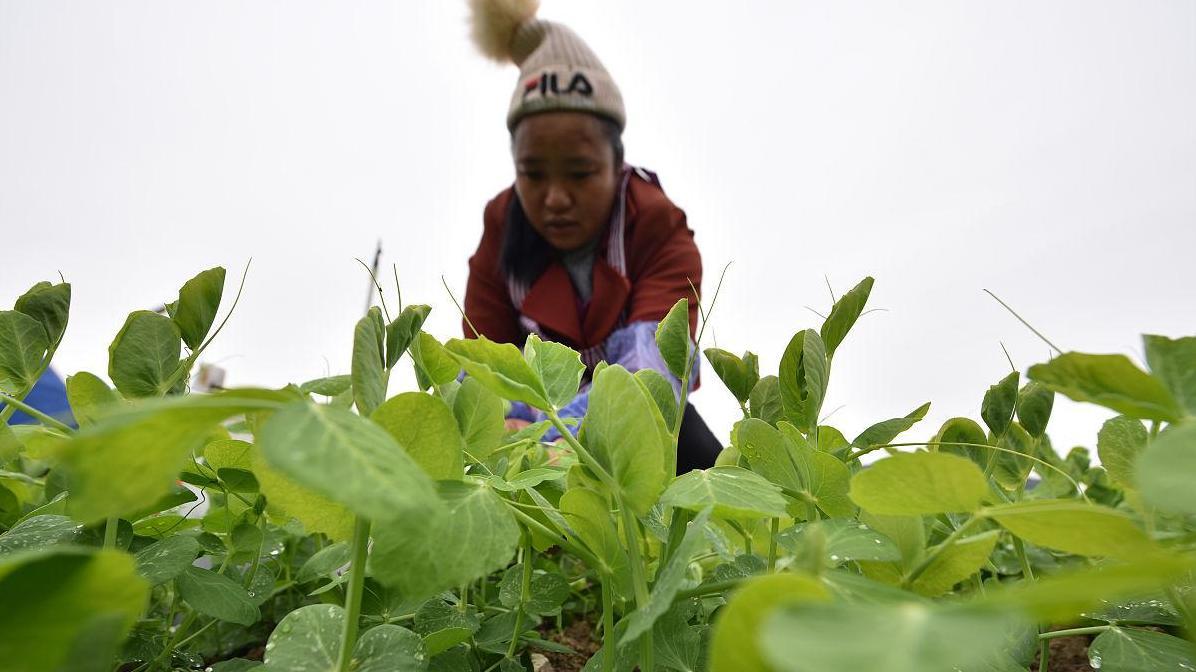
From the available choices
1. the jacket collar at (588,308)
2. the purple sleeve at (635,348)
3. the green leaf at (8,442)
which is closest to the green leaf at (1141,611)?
the green leaf at (8,442)

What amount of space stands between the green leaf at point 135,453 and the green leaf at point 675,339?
0.16 m

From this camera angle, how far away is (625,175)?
230 centimetres

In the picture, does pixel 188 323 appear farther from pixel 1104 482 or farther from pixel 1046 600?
pixel 1104 482

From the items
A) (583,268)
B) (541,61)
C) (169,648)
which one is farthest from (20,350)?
(541,61)

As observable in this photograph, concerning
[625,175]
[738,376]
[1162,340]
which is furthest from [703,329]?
[625,175]

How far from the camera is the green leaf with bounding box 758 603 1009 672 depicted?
9cm

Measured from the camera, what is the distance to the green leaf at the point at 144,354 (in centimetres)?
25

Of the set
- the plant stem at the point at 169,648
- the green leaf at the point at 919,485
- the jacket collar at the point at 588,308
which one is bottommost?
the plant stem at the point at 169,648

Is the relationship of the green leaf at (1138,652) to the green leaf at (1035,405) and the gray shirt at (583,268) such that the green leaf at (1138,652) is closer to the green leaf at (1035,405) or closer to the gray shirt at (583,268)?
the green leaf at (1035,405)

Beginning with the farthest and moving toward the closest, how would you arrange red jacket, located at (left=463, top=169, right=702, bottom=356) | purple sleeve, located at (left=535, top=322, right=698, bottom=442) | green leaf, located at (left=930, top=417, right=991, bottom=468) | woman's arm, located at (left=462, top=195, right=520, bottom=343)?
woman's arm, located at (left=462, top=195, right=520, bottom=343) → red jacket, located at (left=463, top=169, right=702, bottom=356) → purple sleeve, located at (left=535, top=322, right=698, bottom=442) → green leaf, located at (left=930, top=417, right=991, bottom=468)

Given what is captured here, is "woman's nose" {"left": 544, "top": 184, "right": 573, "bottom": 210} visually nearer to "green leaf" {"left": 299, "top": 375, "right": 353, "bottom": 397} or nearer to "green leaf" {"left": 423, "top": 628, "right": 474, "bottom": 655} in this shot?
"green leaf" {"left": 299, "top": 375, "right": 353, "bottom": 397}

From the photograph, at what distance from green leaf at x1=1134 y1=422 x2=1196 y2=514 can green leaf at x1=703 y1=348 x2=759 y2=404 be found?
0.17 metres

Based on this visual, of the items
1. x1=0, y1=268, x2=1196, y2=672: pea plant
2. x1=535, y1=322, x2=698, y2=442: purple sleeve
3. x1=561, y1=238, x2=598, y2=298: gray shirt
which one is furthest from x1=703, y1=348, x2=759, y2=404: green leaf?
x1=561, y1=238, x2=598, y2=298: gray shirt

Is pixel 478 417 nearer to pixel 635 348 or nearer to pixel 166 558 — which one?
pixel 166 558
